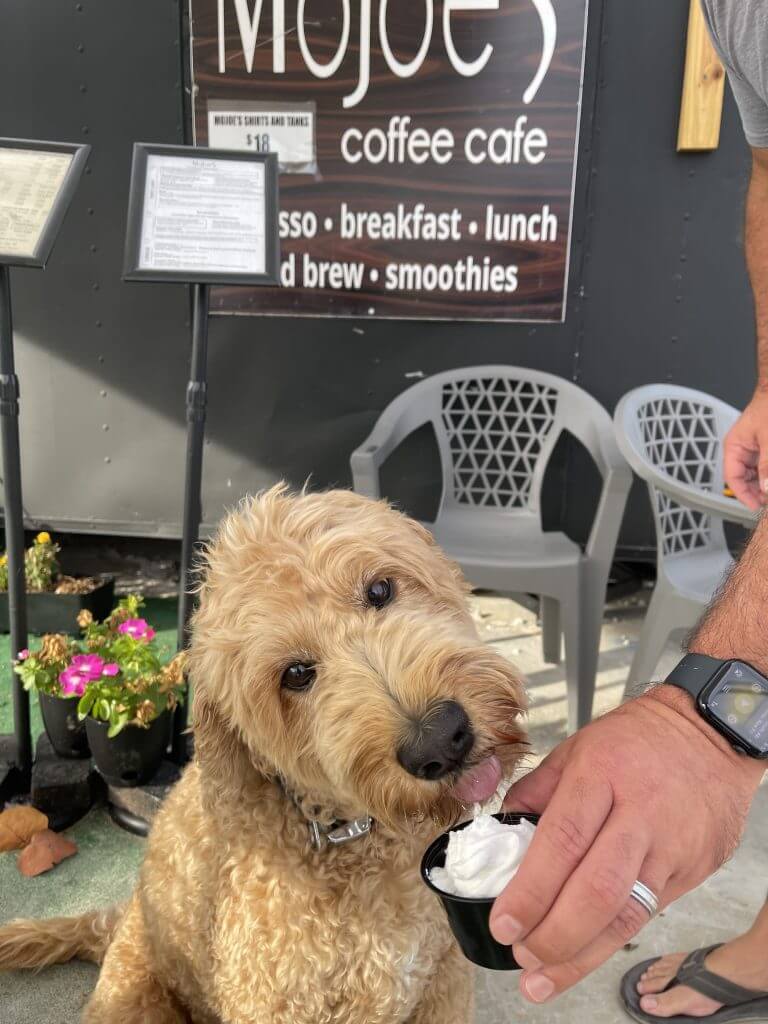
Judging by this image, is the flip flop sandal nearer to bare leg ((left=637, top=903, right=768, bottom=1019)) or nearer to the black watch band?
bare leg ((left=637, top=903, right=768, bottom=1019))

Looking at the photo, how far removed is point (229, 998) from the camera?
144 centimetres

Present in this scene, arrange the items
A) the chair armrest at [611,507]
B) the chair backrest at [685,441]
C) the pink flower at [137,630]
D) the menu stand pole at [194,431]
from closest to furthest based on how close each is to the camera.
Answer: the menu stand pole at [194,431], the pink flower at [137,630], the chair armrest at [611,507], the chair backrest at [685,441]

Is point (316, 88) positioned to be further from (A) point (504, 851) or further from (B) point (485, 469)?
(A) point (504, 851)

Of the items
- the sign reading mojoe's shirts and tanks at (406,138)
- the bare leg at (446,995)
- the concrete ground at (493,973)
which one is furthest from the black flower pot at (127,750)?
the sign reading mojoe's shirts and tanks at (406,138)

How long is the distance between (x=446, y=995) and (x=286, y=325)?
10.4 ft

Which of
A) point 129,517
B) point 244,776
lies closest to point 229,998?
point 244,776

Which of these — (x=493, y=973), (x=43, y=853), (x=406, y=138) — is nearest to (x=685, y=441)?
(x=406, y=138)

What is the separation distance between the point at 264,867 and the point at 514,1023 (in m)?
1.01

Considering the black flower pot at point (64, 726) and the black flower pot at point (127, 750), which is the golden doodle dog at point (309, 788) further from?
the black flower pot at point (64, 726)

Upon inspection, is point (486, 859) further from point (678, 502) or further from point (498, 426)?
point (498, 426)

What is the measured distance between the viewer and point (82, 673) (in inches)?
99.7

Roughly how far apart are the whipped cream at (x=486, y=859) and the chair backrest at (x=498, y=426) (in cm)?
258

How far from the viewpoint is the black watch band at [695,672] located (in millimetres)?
944

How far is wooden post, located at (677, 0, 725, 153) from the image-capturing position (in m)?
3.36
